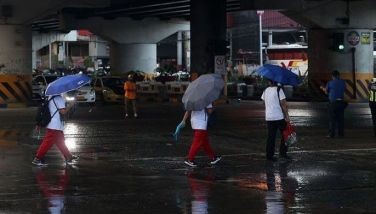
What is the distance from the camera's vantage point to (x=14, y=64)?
3659 centimetres

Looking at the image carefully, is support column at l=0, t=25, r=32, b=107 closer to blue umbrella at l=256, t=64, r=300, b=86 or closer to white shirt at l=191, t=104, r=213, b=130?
blue umbrella at l=256, t=64, r=300, b=86

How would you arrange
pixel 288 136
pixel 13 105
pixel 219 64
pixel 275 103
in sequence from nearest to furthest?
pixel 275 103, pixel 288 136, pixel 219 64, pixel 13 105

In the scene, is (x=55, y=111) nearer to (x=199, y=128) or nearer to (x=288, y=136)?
(x=199, y=128)

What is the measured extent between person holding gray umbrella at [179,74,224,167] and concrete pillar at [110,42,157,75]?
4246 cm

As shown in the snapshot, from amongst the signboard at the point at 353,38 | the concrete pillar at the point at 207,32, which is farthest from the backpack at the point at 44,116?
the signboard at the point at 353,38

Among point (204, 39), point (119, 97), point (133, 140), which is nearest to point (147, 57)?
point (119, 97)

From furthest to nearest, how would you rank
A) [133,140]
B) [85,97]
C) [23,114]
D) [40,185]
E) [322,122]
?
[85,97] < [23,114] < [322,122] < [133,140] < [40,185]

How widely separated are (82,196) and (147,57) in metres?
46.8

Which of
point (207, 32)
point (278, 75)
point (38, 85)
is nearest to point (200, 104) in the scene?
point (278, 75)

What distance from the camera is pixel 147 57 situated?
5681 centimetres

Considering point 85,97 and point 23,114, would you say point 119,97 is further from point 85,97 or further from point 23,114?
point 23,114

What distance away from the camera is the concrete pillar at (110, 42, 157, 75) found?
5606cm

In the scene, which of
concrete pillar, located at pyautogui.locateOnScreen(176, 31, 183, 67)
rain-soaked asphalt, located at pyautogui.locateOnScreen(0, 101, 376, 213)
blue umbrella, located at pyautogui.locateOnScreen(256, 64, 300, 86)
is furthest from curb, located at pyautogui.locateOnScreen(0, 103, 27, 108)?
concrete pillar, located at pyautogui.locateOnScreen(176, 31, 183, 67)

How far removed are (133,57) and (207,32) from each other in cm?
2406
